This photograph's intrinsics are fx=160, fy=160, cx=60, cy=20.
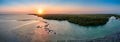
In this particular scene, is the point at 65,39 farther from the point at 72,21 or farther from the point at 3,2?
the point at 3,2

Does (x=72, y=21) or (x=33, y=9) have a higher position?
(x=33, y=9)

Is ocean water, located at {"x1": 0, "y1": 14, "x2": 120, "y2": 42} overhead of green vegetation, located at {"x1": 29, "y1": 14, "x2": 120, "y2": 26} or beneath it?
beneath

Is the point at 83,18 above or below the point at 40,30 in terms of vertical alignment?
above

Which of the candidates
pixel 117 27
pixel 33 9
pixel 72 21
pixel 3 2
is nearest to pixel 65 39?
pixel 72 21
